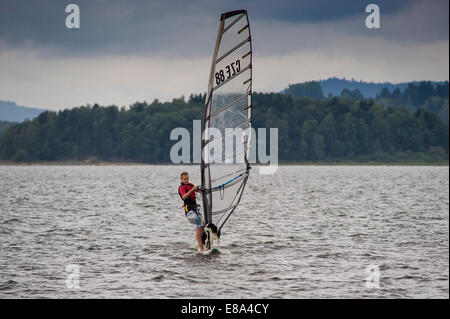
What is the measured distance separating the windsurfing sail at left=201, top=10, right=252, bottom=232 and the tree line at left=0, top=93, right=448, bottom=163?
139 metres

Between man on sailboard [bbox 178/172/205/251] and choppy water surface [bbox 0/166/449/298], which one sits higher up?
man on sailboard [bbox 178/172/205/251]

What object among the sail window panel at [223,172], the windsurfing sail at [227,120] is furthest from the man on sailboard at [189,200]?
the sail window panel at [223,172]

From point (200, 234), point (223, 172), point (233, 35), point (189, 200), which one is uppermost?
point (233, 35)

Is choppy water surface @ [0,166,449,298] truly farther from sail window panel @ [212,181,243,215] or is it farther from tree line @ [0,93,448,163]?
tree line @ [0,93,448,163]

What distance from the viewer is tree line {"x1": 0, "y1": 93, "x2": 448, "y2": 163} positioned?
157m

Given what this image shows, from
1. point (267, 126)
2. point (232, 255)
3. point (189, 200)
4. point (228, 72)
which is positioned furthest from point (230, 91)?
point (267, 126)

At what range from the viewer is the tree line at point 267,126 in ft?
516

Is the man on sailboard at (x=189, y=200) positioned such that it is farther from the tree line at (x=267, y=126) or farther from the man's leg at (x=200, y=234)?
the tree line at (x=267, y=126)

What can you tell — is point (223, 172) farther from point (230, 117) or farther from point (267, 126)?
point (267, 126)

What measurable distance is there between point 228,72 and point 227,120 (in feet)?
3.65

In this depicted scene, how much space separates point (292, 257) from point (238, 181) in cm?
249

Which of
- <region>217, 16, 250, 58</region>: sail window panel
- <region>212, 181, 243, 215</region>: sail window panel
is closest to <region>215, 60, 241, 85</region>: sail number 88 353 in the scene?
<region>217, 16, 250, 58</region>: sail window panel

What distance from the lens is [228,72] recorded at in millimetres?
14164
